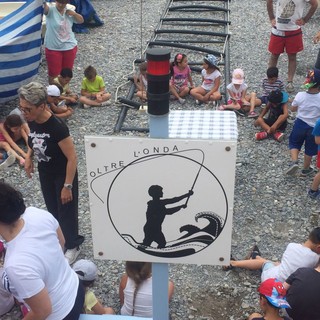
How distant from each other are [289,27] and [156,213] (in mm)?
5420

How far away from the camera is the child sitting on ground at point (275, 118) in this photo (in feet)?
20.0

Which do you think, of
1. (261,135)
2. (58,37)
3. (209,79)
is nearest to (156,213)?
(261,135)

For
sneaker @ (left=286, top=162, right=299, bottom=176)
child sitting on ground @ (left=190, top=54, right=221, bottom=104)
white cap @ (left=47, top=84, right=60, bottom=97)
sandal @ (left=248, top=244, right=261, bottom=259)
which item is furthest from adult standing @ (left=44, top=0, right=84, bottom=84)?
sandal @ (left=248, top=244, right=261, bottom=259)

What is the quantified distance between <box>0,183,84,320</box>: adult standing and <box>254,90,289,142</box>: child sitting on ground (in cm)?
392

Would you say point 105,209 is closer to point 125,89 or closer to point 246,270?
point 246,270

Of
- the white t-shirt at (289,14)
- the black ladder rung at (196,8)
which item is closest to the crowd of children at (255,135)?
the white t-shirt at (289,14)

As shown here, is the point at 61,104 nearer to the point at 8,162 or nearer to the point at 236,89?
the point at 8,162

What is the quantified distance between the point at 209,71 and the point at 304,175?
89.4 inches

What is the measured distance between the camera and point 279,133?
6.13 meters

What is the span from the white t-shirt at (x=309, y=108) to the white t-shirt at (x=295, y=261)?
190 cm

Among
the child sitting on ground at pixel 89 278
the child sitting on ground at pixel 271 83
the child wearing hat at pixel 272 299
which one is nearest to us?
the child wearing hat at pixel 272 299

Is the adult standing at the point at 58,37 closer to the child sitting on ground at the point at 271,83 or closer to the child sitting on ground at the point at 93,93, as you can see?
the child sitting on ground at the point at 93,93

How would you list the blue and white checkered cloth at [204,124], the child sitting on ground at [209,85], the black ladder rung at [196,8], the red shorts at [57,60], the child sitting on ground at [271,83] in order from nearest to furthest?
the blue and white checkered cloth at [204,124] → the child sitting on ground at [271,83] → the child sitting on ground at [209,85] → the red shorts at [57,60] → the black ladder rung at [196,8]

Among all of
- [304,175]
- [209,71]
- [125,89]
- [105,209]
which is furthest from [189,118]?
[125,89]
